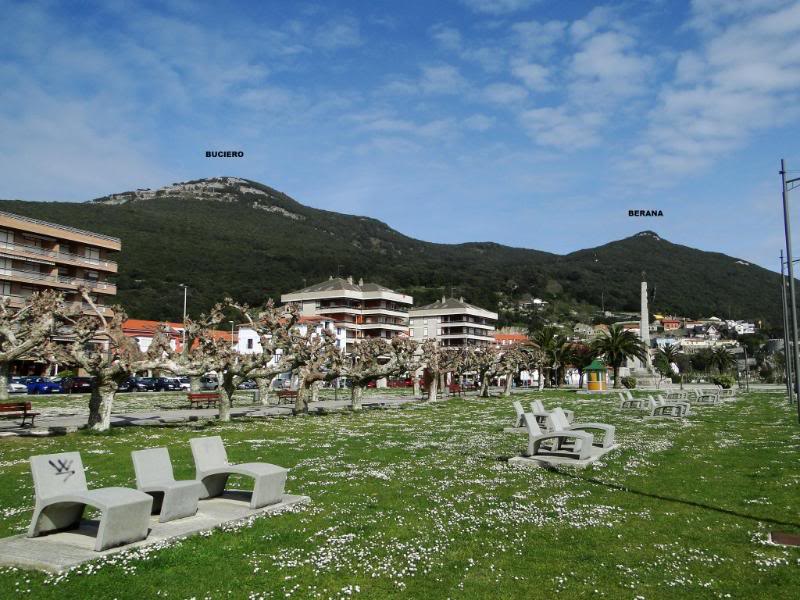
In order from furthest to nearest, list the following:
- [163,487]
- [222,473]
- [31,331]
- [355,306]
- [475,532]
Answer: [355,306], [31,331], [222,473], [163,487], [475,532]

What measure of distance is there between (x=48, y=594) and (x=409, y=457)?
11.4 metres

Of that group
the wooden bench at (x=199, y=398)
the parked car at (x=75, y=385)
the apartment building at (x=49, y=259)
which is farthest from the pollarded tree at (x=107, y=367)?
the apartment building at (x=49, y=259)

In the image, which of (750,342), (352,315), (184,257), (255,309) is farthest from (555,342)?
(750,342)

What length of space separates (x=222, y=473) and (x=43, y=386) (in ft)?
191

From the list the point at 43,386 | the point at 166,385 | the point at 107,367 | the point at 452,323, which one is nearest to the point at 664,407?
the point at 107,367

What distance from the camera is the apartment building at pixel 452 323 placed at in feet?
438

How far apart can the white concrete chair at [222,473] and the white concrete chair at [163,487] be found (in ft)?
2.21

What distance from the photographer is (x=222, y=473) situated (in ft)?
36.1

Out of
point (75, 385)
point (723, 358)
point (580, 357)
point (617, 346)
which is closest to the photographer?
point (75, 385)

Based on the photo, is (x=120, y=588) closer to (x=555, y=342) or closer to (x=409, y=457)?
(x=409, y=457)

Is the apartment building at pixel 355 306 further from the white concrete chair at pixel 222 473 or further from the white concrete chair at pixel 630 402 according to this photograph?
the white concrete chair at pixel 222 473

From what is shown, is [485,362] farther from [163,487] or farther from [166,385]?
[163,487]

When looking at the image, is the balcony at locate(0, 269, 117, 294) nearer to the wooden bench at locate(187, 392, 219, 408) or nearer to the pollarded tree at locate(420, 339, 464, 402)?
the wooden bench at locate(187, 392, 219, 408)

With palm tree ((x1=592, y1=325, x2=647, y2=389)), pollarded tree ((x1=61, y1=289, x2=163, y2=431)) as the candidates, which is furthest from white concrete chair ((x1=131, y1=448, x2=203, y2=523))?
palm tree ((x1=592, y1=325, x2=647, y2=389))
